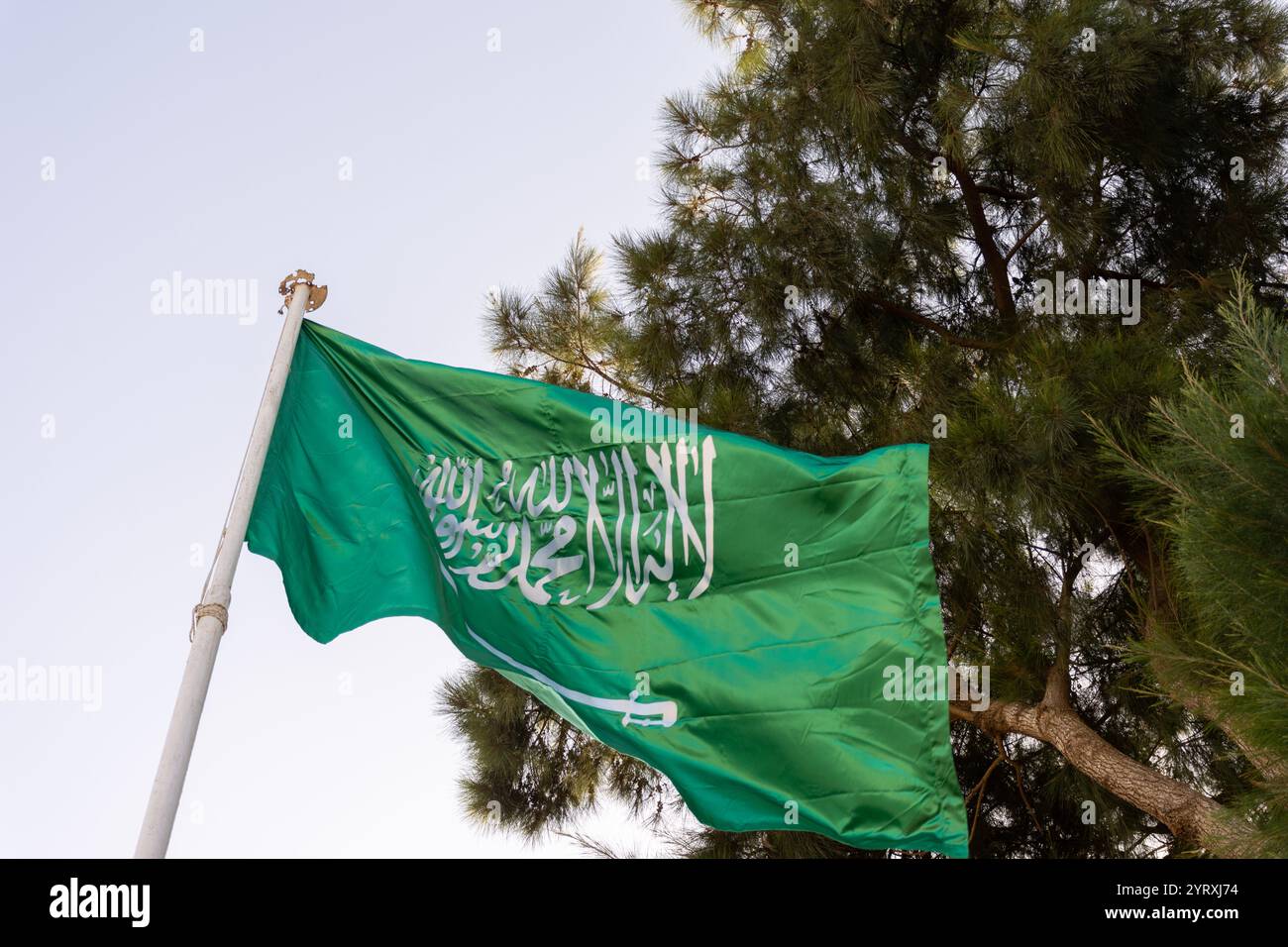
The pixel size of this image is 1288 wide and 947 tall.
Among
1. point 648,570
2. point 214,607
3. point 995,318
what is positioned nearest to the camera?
point 214,607

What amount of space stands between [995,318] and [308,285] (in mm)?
3663

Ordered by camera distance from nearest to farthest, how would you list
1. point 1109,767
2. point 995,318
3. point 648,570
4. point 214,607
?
point 214,607
point 648,570
point 1109,767
point 995,318

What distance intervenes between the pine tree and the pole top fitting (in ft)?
7.62

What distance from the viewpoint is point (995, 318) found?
6.39 meters

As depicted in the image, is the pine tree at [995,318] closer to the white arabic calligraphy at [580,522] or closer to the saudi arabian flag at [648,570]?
the saudi arabian flag at [648,570]

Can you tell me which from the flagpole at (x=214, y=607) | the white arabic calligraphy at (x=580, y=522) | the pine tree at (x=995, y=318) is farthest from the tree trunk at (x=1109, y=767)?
the flagpole at (x=214, y=607)

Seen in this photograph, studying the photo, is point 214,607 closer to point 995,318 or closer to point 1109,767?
point 1109,767

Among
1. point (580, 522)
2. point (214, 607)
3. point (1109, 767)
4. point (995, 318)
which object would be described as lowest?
point (1109, 767)

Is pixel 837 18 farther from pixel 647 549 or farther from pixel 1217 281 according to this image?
pixel 647 549

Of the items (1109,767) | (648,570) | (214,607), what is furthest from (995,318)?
(214,607)

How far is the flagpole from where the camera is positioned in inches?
115

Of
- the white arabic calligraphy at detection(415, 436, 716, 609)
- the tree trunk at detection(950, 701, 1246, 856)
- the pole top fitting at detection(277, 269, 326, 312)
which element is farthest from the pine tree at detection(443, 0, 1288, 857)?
the pole top fitting at detection(277, 269, 326, 312)

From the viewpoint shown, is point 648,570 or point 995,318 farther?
point 995,318

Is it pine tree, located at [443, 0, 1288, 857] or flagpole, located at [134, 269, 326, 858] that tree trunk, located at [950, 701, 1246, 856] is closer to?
pine tree, located at [443, 0, 1288, 857]
